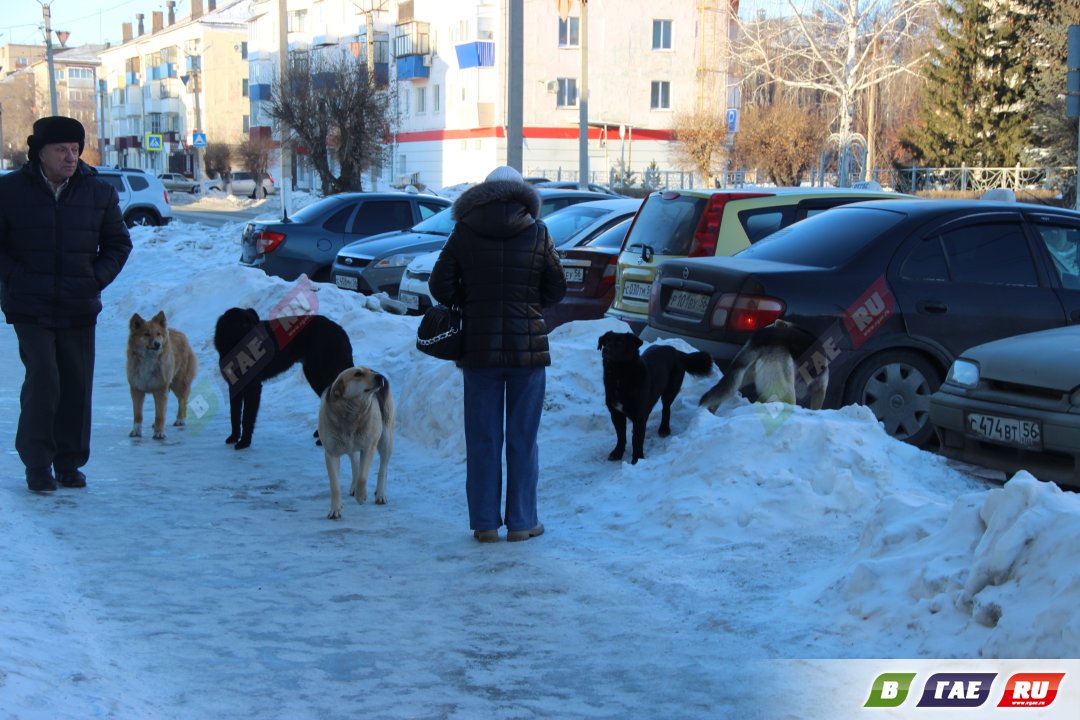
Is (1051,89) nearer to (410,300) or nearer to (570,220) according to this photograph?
(570,220)

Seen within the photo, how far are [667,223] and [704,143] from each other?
40195 millimetres

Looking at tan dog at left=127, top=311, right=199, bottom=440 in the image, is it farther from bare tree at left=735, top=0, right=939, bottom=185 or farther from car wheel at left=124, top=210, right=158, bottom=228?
bare tree at left=735, top=0, right=939, bottom=185

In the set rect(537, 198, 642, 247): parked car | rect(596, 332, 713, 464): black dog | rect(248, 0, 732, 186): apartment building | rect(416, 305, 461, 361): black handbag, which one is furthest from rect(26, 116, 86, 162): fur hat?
rect(248, 0, 732, 186): apartment building

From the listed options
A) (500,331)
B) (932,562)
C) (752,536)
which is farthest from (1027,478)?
(500,331)

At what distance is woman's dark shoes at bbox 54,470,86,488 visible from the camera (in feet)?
23.1

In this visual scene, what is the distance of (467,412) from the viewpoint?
6086mm

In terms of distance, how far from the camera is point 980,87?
42.1 meters

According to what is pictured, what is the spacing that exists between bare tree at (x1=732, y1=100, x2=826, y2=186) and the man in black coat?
132ft

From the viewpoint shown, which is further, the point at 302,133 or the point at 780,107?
the point at 780,107

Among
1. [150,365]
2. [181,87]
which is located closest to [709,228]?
[150,365]

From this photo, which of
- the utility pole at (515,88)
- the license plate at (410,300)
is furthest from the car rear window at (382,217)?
the license plate at (410,300)

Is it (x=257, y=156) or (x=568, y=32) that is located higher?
(x=568, y=32)

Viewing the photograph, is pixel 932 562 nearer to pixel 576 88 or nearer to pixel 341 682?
pixel 341 682

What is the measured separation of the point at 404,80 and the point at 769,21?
80.4ft
